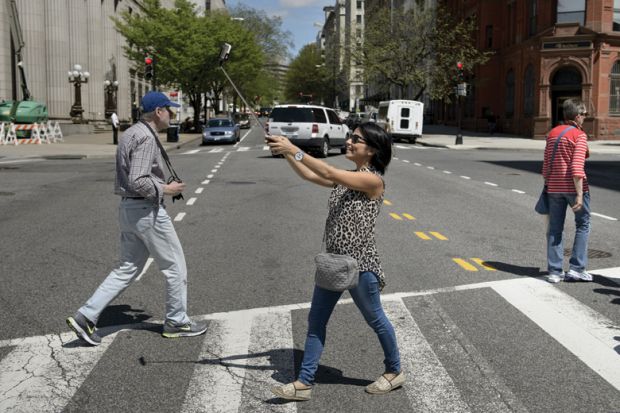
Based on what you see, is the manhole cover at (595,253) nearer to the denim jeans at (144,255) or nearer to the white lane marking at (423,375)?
the white lane marking at (423,375)

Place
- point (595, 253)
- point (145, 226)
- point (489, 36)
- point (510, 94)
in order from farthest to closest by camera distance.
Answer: point (489, 36) < point (510, 94) < point (595, 253) < point (145, 226)

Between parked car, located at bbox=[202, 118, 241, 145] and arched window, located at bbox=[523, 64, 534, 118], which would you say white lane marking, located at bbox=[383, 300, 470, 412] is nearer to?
parked car, located at bbox=[202, 118, 241, 145]

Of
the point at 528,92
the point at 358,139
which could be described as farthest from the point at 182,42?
the point at 358,139

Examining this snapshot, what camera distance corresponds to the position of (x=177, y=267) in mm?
5465

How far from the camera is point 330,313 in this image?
4.34 metres

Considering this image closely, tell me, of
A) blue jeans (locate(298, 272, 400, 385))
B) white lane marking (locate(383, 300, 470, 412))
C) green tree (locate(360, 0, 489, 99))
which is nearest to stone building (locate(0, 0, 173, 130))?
green tree (locate(360, 0, 489, 99))

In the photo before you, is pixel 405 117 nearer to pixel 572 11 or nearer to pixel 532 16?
pixel 532 16

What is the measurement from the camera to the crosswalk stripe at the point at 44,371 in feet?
13.9

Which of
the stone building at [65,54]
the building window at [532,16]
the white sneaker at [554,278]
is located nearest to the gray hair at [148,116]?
the white sneaker at [554,278]

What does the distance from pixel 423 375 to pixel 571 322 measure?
1.96m

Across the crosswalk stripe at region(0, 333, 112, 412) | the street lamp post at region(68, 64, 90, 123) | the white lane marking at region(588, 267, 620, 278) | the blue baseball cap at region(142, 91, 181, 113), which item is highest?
the street lamp post at region(68, 64, 90, 123)

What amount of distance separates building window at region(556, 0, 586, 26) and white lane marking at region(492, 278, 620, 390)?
130 feet

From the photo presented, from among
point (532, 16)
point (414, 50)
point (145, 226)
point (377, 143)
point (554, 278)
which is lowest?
point (554, 278)

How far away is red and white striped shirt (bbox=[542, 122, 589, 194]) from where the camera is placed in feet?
24.1
